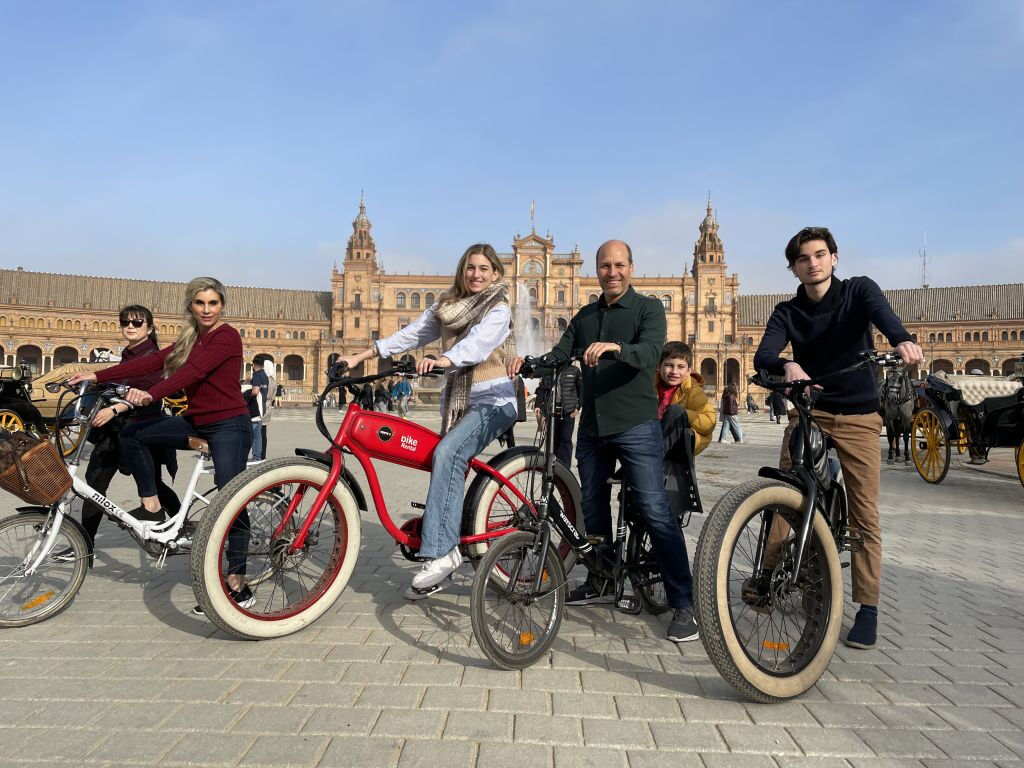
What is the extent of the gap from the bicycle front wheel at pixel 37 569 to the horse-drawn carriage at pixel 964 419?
30.9 ft

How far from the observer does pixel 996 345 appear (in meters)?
73.1

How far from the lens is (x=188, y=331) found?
3.69 meters

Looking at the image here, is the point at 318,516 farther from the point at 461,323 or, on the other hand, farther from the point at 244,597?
the point at 461,323

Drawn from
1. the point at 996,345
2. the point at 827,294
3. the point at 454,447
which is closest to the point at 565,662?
the point at 454,447

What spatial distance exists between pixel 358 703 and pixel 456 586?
160cm

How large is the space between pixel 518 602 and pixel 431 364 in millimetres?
1190

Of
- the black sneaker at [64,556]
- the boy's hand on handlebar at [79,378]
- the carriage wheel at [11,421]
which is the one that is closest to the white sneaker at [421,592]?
the black sneaker at [64,556]

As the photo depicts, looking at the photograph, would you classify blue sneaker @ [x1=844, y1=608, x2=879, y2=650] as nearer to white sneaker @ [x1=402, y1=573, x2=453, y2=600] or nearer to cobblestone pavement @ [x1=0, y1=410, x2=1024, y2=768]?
cobblestone pavement @ [x1=0, y1=410, x2=1024, y2=768]

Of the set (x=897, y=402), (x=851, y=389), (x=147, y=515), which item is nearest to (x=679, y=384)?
(x=851, y=389)

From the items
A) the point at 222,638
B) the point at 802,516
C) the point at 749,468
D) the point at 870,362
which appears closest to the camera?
the point at 802,516

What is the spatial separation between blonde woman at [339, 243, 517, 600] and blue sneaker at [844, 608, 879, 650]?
6.44ft

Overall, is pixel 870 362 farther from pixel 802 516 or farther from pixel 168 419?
pixel 168 419

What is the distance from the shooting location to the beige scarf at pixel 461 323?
349 cm

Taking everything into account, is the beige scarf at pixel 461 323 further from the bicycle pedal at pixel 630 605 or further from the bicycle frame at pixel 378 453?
the bicycle pedal at pixel 630 605
